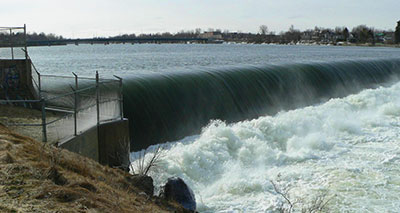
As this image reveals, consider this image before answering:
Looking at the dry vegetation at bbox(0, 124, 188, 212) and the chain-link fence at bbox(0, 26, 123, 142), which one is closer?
the dry vegetation at bbox(0, 124, 188, 212)

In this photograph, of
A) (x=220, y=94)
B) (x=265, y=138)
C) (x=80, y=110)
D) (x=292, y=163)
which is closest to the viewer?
(x=80, y=110)

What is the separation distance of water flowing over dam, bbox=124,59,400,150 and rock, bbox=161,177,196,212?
17.6 ft

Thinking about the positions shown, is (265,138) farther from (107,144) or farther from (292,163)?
(107,144)

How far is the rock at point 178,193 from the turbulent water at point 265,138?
774mm

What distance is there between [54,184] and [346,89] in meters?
26.7

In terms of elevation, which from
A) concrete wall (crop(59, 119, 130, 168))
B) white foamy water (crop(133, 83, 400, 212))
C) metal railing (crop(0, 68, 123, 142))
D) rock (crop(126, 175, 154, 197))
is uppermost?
metal railing (crop(0, 68, 123, 142))

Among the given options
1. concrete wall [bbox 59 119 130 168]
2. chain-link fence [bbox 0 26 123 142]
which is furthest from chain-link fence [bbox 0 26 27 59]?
concrete wall [bbox 59 119 130 168]

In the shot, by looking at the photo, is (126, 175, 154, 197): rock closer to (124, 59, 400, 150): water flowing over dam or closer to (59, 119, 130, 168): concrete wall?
(59, 119, 130, 168): concrete wall

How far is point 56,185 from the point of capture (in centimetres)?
755

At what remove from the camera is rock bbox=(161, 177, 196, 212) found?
10.2 metres

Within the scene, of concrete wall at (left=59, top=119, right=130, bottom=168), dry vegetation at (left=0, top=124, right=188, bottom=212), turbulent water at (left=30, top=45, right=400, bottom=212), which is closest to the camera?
dry vegetation at (left=0, top=124, right=188, bottom=212)

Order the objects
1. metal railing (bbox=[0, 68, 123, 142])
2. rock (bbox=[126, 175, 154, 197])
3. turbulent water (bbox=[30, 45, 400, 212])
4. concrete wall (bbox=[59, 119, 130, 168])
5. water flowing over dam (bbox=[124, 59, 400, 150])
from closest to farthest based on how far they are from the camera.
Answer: rock (bbox=[126, 175, 154, 197]) → metal railing (bbox=[0, 68, 123, 142]) → concrete wall (bbox=[59, 119, 130, 168]) → turbulent water (bbox=[30, 45, 400, 212]) → water flowing over dam (bbox=[124, 59, 400, 150])

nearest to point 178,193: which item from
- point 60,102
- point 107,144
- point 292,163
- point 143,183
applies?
point 143,183

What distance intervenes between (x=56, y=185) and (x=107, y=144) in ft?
16.2
